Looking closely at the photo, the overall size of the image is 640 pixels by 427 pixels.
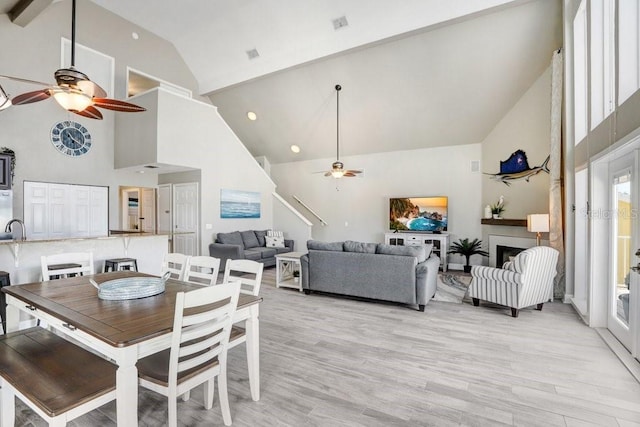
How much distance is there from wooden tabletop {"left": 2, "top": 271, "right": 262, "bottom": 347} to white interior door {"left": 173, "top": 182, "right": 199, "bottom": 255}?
15.6 ft

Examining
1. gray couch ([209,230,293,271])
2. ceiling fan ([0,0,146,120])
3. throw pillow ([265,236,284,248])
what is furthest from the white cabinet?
ceiling fan ([0,0,146,120])

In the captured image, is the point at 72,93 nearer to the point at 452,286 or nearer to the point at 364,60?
the point at 364,60

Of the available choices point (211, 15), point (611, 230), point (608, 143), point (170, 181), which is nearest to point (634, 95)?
point (608, 143)

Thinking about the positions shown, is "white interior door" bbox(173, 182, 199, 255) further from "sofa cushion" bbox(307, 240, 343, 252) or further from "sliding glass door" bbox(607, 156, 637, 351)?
"sliding glass door" bbox(607, 156, 637, 351)

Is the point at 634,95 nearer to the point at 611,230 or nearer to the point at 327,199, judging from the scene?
the point at 611,230

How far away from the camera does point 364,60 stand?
640 cm

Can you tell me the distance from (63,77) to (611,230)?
18.4ft

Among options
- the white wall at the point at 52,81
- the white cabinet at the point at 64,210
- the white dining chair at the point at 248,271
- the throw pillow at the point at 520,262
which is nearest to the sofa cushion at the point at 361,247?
the throw pillow at the point at 520,262

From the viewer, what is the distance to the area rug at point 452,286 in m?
→ 4.96

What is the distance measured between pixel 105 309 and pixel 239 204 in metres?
6.32

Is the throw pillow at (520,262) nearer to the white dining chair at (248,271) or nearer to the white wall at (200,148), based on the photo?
the white dining chair at (248,271)

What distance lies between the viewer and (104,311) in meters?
Answer: 1.86

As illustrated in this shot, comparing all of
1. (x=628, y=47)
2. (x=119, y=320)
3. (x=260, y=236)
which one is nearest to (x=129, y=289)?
(x=119, y=320)

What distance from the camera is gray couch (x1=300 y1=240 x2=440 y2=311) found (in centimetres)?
429
